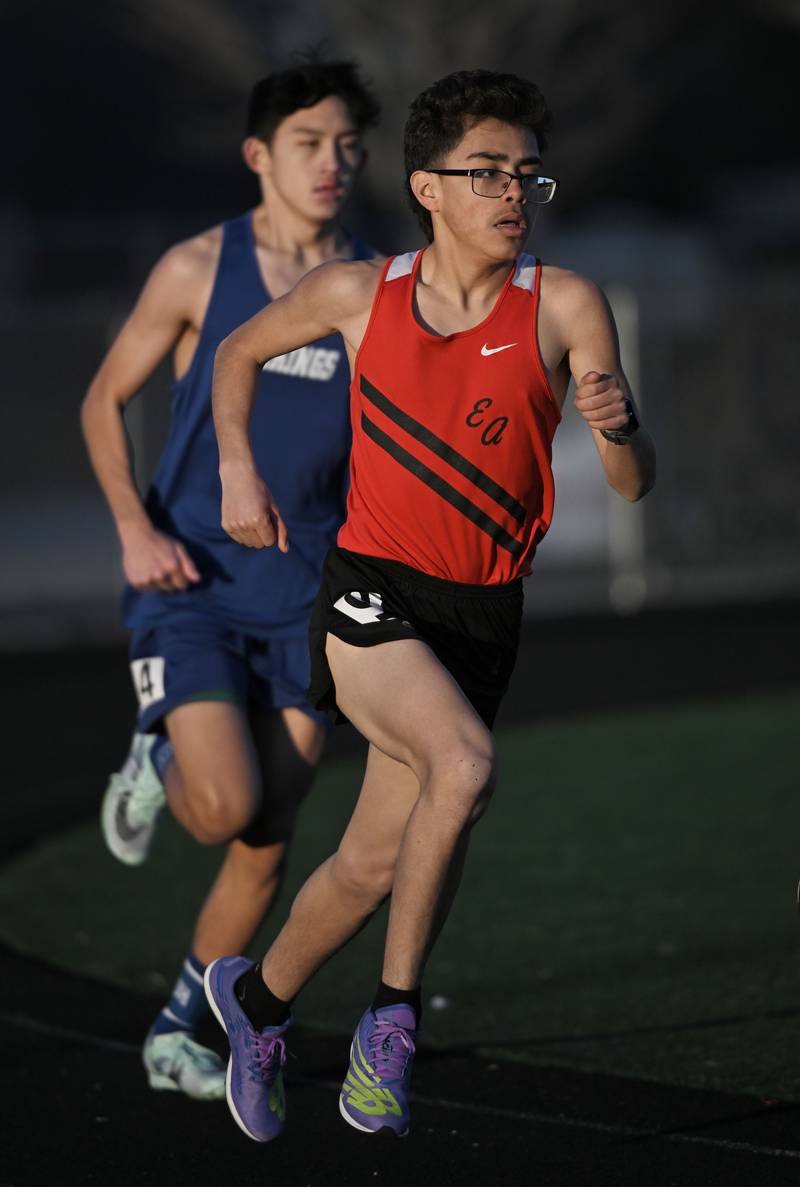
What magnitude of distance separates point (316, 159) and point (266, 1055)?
8.07 ft

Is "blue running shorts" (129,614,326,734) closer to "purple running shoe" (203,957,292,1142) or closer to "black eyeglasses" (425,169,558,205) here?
"purple running shoe" (203,957,292,1142)

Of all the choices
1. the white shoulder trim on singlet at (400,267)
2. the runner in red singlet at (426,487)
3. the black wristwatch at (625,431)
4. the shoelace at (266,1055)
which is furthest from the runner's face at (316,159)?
the shoelace at (266,1055)

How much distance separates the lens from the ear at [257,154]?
17.9 feet

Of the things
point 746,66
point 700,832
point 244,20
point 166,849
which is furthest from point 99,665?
point 746,66

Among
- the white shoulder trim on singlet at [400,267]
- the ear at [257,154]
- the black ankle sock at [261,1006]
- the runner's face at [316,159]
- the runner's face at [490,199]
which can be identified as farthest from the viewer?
the ear at [257,154]

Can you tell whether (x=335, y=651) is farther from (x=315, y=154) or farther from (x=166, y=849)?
(x=166, y=849)

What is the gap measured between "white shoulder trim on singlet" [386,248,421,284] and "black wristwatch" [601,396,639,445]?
58 centimetres

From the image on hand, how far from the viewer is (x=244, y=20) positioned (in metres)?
23.5

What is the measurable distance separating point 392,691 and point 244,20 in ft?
68.3

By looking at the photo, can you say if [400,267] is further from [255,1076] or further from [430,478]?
[255,1076]

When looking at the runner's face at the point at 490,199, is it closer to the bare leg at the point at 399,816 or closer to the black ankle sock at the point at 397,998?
the bare leg at the point at 399,816

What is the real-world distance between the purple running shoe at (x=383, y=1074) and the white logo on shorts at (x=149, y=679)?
1468 millimetres

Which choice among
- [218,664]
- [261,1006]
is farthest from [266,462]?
[261,1006]

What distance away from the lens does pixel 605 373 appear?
4020mm
